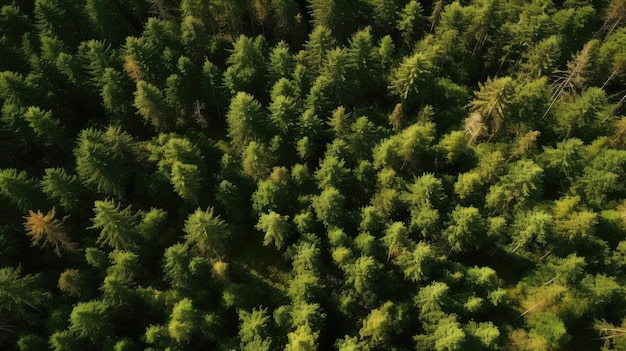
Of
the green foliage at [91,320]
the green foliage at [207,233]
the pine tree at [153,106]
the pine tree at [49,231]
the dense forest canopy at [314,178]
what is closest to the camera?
the green foliage at [91,320]

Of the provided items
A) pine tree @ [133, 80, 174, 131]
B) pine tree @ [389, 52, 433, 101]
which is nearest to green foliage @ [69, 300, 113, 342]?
pine tree @ [133, 80, 174, 131]

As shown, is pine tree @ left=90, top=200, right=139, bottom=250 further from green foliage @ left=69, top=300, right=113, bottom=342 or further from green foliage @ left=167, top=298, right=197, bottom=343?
green foliage @ left=167, top=298, right=197, bottom=343

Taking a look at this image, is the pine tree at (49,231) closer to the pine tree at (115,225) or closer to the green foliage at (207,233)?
the pine tree at (115,225)

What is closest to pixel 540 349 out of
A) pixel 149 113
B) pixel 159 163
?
pixel 159 163

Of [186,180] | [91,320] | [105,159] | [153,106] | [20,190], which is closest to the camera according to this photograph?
[91,320]

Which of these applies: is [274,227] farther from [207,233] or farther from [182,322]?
[182,322]

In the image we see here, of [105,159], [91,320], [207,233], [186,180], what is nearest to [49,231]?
[105,159]

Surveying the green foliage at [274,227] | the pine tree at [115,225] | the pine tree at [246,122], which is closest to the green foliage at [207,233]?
the green foliage at [274,227]

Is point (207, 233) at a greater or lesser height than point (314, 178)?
lesser

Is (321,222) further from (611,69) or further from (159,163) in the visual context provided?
(611,69)

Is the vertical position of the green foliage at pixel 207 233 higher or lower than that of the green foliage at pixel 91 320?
higher
